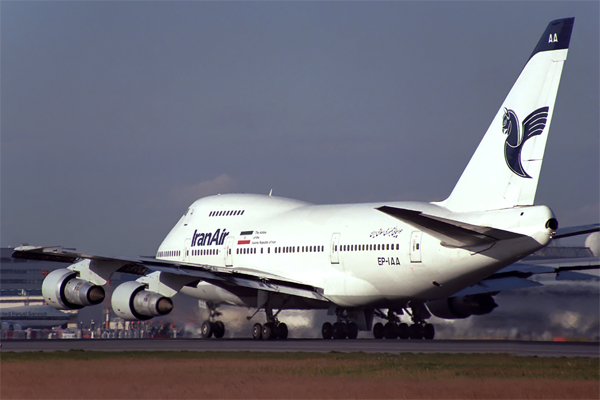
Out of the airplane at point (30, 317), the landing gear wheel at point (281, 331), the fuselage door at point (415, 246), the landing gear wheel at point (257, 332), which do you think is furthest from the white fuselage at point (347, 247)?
the airplane at point (30, 317)

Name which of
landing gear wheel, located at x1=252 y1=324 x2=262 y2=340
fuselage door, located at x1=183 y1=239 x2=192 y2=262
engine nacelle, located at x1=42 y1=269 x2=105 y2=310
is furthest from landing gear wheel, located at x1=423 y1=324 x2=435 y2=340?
engine nacelle, located at x1=42 y1=269 x2=105 y2=310

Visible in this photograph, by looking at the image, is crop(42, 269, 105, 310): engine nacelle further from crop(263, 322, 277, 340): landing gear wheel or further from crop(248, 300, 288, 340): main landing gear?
crop(263, 322, 277, 340): landing gear wheel

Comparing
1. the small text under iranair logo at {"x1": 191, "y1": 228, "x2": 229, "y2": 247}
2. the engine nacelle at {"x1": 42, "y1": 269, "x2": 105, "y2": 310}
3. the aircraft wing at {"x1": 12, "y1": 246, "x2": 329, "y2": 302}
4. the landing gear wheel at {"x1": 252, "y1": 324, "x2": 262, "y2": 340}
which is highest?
the small text under iranair logo at {"x1": 191, "y1": 228, "x2": 229, "y2": 247}

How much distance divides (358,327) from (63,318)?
4032 cm

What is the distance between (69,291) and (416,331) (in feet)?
39.8

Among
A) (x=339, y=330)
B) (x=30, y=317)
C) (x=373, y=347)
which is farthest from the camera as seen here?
(x=30, y=317)

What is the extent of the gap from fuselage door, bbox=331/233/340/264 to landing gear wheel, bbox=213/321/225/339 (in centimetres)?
682

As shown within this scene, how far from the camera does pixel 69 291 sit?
92.9ft

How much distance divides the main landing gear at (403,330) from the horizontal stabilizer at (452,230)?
5762mm

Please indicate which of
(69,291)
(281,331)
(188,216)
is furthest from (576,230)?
(188,216)

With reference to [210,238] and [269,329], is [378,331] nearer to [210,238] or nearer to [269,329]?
[269,329]

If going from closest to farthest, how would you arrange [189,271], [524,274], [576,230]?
[576,230]
[189,271]
[524,274]

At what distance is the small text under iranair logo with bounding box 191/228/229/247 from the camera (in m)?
34.3

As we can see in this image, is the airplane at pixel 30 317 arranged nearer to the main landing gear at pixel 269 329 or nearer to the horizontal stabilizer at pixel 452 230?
the main landing gear at pixel 269 329
